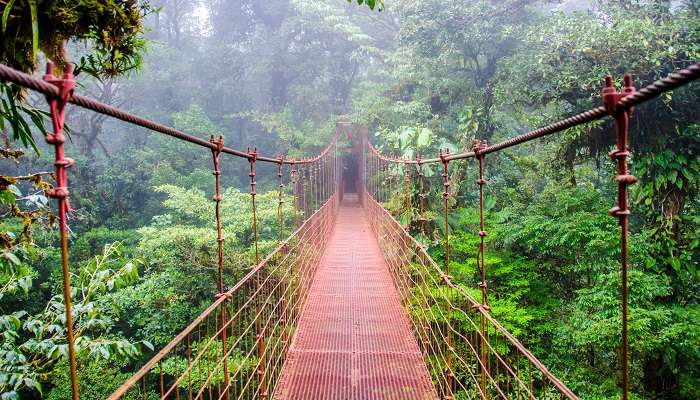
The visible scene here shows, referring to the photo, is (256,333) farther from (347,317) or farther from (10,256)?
(10,256)

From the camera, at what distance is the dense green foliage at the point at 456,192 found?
5.57 ft

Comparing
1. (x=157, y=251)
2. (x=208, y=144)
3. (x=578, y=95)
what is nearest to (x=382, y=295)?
(x=208, y=144)

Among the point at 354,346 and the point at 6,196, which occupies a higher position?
the point at 6,196

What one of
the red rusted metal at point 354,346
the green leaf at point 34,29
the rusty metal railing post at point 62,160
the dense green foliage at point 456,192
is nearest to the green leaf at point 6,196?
the dense green foliage at point 456,192

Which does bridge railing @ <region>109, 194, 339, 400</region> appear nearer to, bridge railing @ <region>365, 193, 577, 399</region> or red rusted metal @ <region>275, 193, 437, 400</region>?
red rusted metal @ <region>275, 193, 437, 400</region>

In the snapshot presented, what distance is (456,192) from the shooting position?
255 inches

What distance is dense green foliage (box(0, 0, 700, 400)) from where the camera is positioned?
170 centimetres

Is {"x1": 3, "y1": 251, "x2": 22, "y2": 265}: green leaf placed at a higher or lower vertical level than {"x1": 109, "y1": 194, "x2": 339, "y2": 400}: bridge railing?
higher

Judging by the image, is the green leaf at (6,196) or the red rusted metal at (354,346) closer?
the green leaf at (6,196)

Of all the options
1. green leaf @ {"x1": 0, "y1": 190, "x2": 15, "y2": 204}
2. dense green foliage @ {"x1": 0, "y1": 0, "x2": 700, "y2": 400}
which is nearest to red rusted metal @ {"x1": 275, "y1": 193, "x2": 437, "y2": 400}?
dense green foliage @ {"x1": 0, "y1": 0, "x2": 700, "y2": 400}

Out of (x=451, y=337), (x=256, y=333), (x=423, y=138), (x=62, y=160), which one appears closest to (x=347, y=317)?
(x=256, y=333)

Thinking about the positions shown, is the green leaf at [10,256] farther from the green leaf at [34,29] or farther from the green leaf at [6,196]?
the green leaf at [34,29]

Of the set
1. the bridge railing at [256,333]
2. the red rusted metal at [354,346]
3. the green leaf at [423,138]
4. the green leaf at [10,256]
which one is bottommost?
the red rusted metal at [354,346]

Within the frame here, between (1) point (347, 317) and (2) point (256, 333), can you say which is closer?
(2) point (256, 333)
